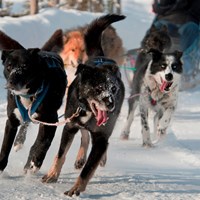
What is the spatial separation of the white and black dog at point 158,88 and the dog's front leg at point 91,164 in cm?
184

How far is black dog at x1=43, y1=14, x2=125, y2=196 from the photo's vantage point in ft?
9.90

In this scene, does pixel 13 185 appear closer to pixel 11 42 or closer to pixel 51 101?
pixel 51 101

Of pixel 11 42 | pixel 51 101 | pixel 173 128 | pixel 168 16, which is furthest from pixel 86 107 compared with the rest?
pixel 168 16

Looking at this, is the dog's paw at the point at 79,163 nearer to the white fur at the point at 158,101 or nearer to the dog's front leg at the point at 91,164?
the dog's front leg at the point at 91,164

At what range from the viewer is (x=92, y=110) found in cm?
316

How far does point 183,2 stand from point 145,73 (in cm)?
278

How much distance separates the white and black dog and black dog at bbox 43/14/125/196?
1630 mm

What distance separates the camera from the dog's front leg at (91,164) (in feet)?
Result: 9.97

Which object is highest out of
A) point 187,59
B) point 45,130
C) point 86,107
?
point 86,107

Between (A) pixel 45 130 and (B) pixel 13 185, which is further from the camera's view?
(A) pixel 45 130

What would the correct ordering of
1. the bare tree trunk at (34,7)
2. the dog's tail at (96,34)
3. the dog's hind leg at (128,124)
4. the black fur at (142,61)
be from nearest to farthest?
the dog's tail at (96,34), the dog's hind leg at (128,124), the black fur at (142,61), the bare tree trunk at (34,7)

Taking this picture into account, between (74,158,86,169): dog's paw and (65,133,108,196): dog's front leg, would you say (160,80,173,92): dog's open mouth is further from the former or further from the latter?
(65,133,108,196): dog's front leg

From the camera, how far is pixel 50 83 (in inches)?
133

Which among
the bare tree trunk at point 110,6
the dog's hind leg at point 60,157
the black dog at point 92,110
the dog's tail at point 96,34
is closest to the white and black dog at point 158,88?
the dog's tail at point 96,34
